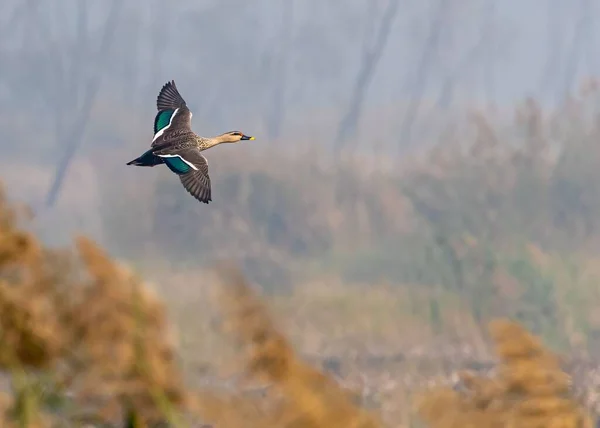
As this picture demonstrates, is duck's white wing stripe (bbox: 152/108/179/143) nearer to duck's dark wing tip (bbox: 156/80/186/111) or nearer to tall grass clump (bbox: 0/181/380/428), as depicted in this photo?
duck's dark wing tip (bbox: 156/80/186/111)

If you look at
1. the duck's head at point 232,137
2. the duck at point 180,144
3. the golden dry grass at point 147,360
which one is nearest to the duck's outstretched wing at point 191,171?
the duck at point 180,144

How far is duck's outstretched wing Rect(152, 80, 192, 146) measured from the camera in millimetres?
1868

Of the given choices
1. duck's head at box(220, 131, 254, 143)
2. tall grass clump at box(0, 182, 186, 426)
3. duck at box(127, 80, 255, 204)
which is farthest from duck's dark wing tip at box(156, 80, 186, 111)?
tall grass clump at box(0, 182, 186, 426)

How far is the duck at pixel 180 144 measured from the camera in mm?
1648

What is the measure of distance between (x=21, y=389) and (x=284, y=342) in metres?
1.31

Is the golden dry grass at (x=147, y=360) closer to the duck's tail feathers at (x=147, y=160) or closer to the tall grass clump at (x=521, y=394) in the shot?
the tall grass clump at (x=521, y=394)

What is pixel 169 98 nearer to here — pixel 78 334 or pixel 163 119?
pixel 163 119

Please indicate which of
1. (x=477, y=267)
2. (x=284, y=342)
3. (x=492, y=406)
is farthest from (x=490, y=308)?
(x=284, y=342)

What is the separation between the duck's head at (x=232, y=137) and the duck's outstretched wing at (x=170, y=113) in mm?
77

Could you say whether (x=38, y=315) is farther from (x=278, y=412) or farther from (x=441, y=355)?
(x=441, y=355)

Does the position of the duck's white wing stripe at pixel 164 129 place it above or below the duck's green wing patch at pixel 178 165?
above

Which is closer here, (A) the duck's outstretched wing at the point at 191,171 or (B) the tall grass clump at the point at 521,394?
(A) the duck's outstretched wing at the point at 191,171

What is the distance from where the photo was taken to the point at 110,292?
2.42 metres

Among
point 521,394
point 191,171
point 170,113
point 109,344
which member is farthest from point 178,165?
point 521,394
